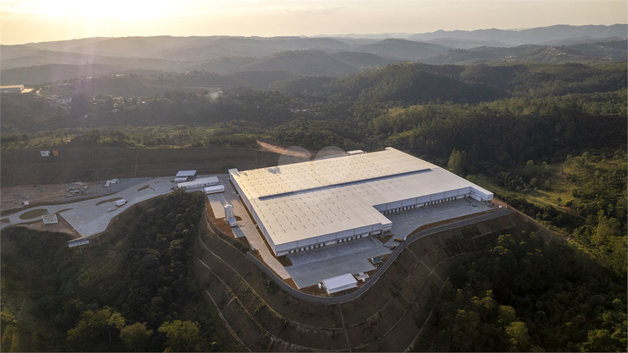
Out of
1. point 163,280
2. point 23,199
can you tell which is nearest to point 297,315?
point 163,280

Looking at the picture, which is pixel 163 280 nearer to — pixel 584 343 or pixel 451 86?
pixel 584 343

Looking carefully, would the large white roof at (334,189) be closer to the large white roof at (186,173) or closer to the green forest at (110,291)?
the green forest at (110,291)

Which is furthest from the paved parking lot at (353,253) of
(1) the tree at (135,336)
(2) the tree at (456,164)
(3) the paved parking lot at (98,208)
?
(3) the paved parking lot at (98,208)

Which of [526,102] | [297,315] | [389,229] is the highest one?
[526,102]

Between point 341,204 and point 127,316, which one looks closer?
point 127,316

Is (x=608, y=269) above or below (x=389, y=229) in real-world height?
below

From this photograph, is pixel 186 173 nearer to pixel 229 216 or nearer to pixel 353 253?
pixel 229 216
